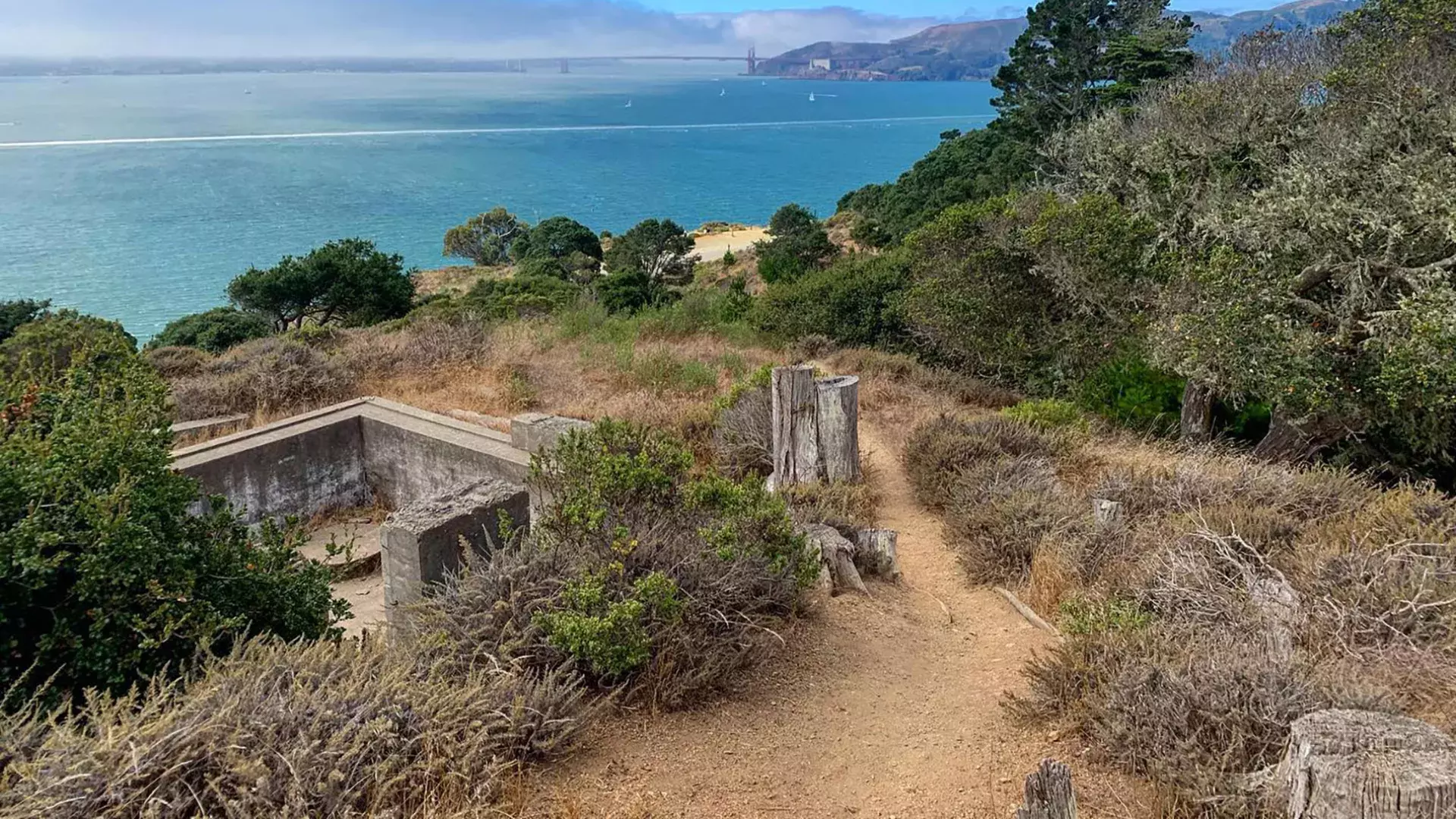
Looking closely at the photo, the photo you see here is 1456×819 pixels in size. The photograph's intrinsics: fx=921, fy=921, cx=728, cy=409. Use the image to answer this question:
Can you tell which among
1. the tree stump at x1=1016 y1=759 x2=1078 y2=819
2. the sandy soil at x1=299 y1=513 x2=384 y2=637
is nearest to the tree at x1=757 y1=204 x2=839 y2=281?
the sandy soil at x1=299 y1=513 x2=384 y2=637

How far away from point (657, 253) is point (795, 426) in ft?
111

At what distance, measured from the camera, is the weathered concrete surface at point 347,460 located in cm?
787

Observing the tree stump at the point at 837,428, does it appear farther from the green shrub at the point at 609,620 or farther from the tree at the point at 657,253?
the tree at the point at 657,253

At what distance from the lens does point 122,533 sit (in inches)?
147

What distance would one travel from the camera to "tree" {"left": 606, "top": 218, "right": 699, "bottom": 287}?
39938 millimetres

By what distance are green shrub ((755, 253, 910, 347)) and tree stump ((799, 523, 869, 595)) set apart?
8404mm

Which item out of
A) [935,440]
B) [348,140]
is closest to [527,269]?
[935,440]

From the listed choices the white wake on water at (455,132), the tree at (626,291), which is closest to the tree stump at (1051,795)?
the tree at (626,291)

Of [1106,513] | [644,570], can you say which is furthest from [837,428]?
[644,570]

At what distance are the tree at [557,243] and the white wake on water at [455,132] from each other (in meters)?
104

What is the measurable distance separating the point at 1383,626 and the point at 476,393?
910cm

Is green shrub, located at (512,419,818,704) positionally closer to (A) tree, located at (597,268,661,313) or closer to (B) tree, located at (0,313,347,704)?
(B) tree, located at (0,313,347,704)

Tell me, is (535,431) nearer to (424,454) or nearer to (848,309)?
(424,454)

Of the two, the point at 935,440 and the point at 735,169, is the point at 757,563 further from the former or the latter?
the point at 735,169
